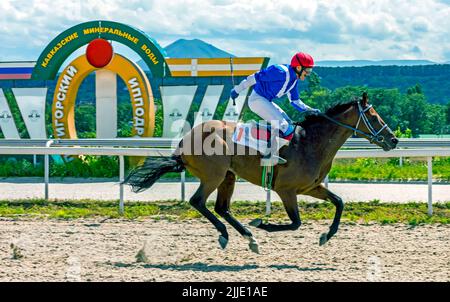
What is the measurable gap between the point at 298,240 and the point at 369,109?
1.41 m

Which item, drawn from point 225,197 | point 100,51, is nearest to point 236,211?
point 225,197

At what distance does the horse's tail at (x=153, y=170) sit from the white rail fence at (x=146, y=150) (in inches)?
39.8

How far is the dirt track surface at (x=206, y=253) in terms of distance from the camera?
630cm

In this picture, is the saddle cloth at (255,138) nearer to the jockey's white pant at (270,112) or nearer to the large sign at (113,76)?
the jockey's white pant at (270,112)

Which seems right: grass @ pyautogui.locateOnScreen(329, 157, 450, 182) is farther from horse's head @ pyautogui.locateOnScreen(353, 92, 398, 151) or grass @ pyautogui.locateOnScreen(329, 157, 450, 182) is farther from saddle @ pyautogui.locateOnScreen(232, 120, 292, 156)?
saddle @ pyautogui.locateOnScreen(232, 120, 292, 156)

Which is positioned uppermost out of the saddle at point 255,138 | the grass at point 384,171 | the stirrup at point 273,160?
the saddle at point 255,138

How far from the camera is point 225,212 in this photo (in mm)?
7934

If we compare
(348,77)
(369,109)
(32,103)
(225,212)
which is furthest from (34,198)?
(348,77)

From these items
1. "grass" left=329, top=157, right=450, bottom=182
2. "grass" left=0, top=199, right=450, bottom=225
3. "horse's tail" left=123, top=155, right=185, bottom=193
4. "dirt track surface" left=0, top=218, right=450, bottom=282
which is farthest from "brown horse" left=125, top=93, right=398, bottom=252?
"grass" left=329, top=157, right=450, bottom=182

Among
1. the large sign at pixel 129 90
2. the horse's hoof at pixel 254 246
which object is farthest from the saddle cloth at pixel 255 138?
the large sign at pixel 129 90

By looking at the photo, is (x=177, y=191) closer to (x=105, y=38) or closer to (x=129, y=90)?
(x=129, y=90)

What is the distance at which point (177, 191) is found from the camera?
12.5 m

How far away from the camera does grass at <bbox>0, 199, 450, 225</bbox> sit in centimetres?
976
